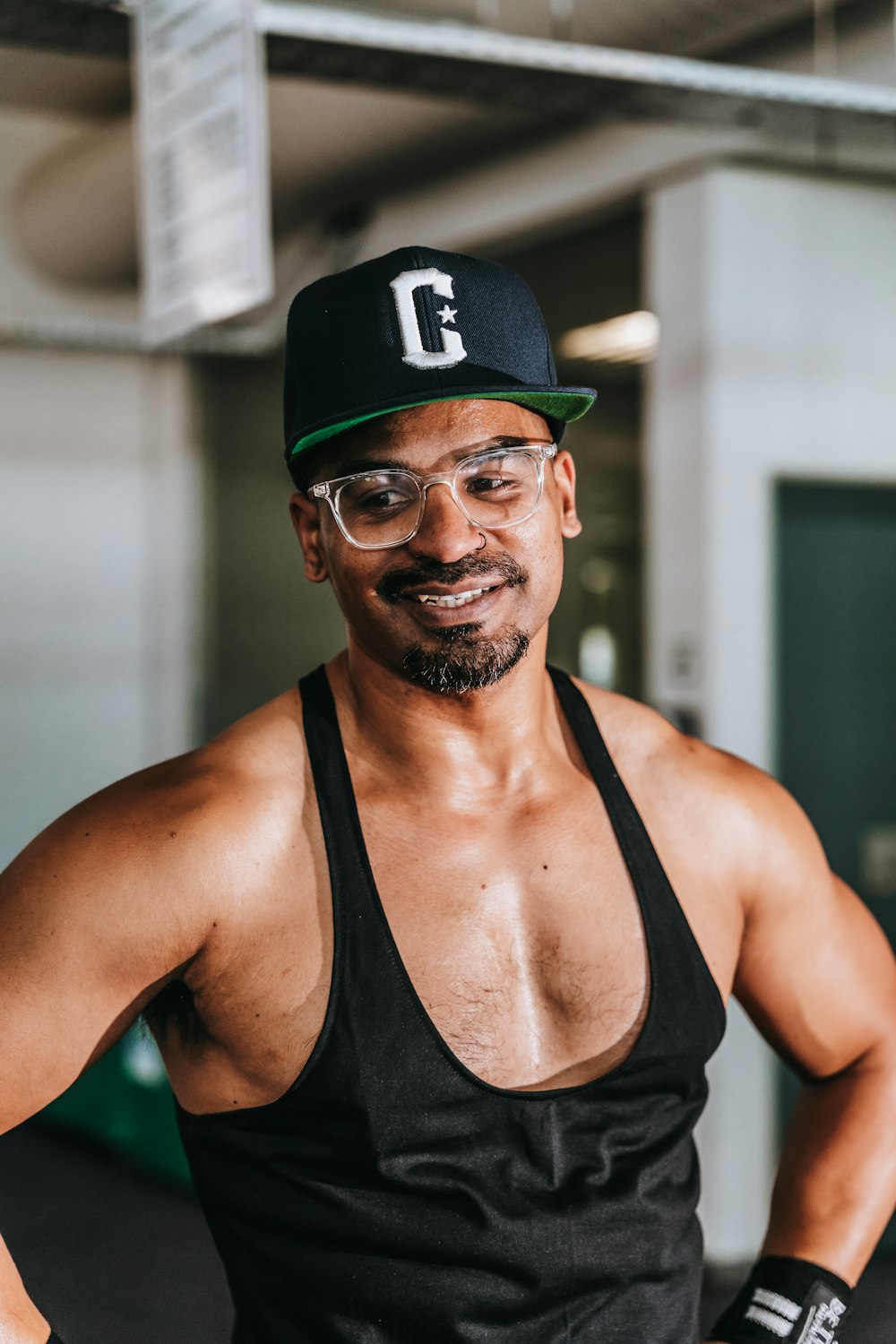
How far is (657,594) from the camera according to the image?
331cm

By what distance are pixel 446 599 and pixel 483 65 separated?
4.44ft

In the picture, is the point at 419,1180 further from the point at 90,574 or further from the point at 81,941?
the point at 90,574

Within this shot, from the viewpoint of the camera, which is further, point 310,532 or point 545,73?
point 545,73

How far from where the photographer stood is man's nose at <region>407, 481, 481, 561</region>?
1226 millimetres

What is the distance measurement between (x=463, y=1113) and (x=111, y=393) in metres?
4.66

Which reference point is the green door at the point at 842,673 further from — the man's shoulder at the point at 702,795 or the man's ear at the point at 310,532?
the man's ear at the point at 310,532

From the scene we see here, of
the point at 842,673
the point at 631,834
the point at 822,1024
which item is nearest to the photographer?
the point at 631,834

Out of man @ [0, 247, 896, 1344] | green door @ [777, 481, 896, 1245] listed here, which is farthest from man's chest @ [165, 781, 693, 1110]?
green door @ [777, 481, 896, 1245]

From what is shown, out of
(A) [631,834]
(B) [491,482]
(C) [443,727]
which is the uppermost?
(B) [491,482]

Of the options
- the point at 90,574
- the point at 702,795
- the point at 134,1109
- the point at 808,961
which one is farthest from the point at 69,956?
the point at 90,574

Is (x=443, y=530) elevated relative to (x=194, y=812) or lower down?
elevated

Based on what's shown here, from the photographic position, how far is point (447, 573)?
123cm

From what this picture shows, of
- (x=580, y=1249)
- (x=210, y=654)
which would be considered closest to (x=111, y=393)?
(x=210, y=654)

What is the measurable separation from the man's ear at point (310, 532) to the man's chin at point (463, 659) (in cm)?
17
